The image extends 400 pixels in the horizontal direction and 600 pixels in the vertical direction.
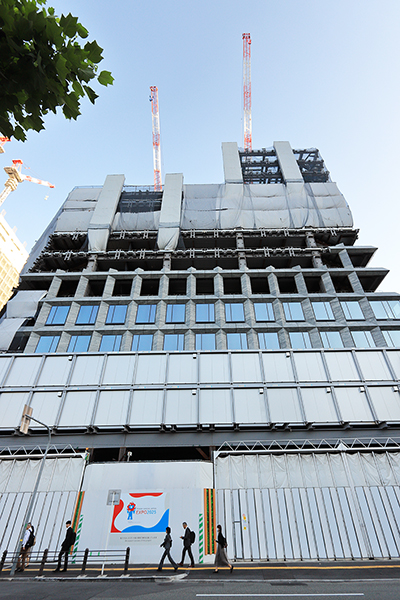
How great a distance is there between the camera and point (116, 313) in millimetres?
38156

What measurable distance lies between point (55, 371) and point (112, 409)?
5944 millimetres

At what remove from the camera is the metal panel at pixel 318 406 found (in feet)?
78.0

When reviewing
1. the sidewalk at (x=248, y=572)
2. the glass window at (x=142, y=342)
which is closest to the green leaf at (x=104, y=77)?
the sidewalk at (x=248, y=572)

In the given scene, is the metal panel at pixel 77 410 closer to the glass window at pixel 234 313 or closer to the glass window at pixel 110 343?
the glass window at pixel 110 343

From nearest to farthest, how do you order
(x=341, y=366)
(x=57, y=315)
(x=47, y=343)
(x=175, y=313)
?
(x=341, y=366) < (x=47, y=343) < (x=175, y=313) < (x=57, y=315)

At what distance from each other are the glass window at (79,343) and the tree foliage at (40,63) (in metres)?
32.8

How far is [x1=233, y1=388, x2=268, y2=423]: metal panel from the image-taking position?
2400cm

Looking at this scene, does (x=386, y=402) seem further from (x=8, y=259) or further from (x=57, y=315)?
(x=8, y=259)

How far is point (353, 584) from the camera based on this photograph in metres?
10.1

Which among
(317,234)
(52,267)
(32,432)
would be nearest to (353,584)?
(32,432)

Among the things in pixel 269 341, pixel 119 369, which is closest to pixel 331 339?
pixel 269 341

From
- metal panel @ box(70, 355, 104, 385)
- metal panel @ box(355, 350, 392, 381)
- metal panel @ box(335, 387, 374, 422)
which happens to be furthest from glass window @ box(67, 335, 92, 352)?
metal panel @ box(355, 350, 392, 381)

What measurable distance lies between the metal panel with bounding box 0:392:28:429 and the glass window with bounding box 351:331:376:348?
101ft

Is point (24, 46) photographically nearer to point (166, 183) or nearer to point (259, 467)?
point (259, 467)
